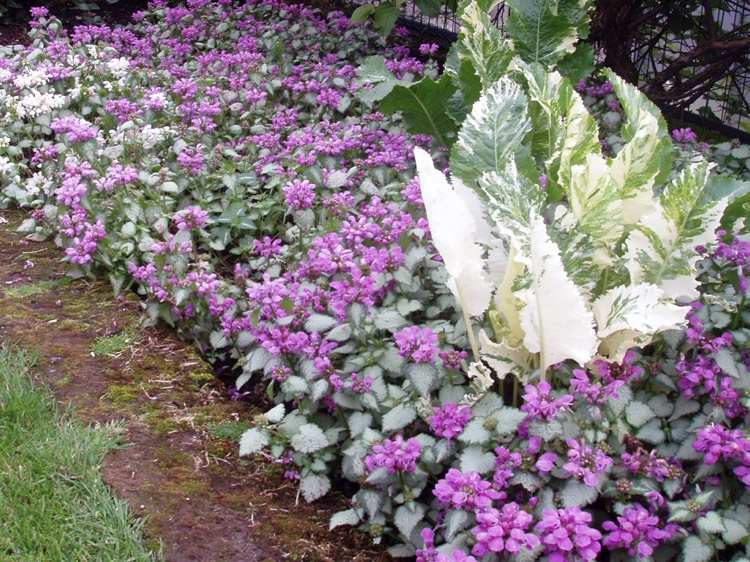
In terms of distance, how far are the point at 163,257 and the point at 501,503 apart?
1518 millimetres

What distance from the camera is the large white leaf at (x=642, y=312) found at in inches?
79.1

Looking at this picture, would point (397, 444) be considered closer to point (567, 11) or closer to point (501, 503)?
point (501, 503)

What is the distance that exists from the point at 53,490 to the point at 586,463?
129 cm

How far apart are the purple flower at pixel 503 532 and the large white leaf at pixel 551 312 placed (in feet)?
1.32

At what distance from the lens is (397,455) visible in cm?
193

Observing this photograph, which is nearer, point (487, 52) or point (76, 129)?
point (487, 52)

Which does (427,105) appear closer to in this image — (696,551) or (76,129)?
(76,129)

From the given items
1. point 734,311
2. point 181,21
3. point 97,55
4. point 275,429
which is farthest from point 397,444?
point 181,21

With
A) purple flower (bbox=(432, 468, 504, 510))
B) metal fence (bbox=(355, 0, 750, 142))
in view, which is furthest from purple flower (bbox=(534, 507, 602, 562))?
metal fence (bbox=(355, 0, 750, 142))

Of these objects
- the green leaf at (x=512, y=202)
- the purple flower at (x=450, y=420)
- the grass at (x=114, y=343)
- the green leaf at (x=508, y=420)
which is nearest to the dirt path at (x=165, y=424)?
the grass at (x=114, y=343)

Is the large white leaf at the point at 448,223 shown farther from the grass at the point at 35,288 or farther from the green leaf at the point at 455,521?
the grass at the point at 35,288

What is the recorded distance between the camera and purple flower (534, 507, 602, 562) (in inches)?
65.6

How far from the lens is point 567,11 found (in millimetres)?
3549

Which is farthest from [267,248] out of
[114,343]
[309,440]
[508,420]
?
[508,420]
